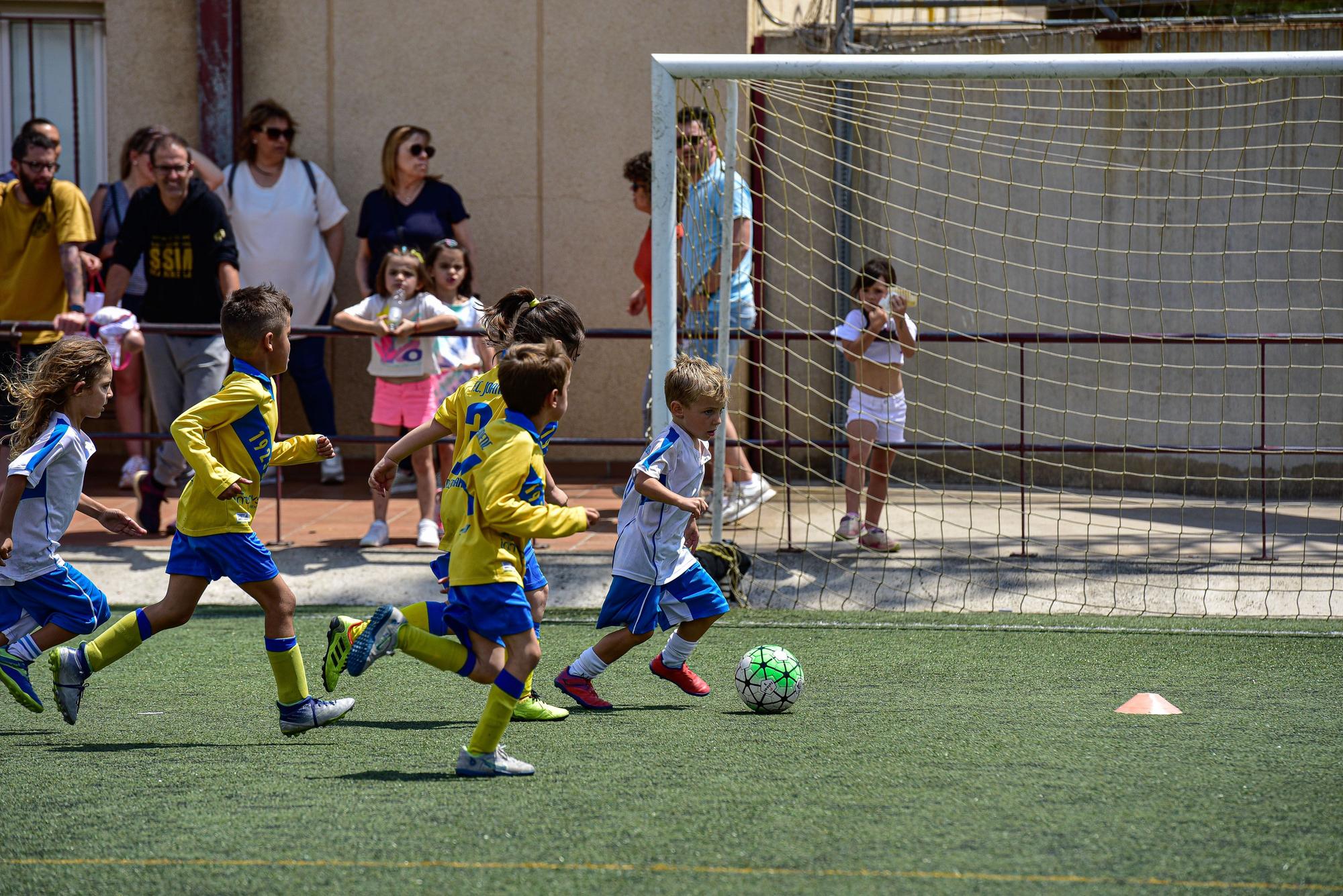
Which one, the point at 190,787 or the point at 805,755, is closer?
the point at 190,787

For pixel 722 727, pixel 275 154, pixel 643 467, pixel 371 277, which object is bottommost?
pixel 722 727

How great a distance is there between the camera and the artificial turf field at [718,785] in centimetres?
329

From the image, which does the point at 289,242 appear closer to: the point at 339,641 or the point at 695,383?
the point at 695,383

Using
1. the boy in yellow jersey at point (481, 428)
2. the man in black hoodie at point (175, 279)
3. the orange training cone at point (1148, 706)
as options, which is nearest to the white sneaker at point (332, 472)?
the man in black hoodie at point (175, 279)

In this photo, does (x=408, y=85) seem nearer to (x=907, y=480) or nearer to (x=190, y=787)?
(x=907, y=480)

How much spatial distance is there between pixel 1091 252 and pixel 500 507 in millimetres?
6624

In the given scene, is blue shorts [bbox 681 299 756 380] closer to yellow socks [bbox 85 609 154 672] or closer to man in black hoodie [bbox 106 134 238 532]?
man in black hoodie [bbox 106 134 238 532]

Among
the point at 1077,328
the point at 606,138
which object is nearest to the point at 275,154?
the point at 606,138

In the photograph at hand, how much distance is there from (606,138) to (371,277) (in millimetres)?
1920

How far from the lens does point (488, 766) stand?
408 cm

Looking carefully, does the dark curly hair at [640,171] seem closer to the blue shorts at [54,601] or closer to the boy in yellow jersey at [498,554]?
the boy in yellow jersey at [498,554]

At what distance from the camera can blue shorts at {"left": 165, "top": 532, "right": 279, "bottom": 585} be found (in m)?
4.75

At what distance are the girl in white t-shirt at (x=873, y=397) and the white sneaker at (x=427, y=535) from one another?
2148 mm

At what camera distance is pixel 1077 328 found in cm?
967
